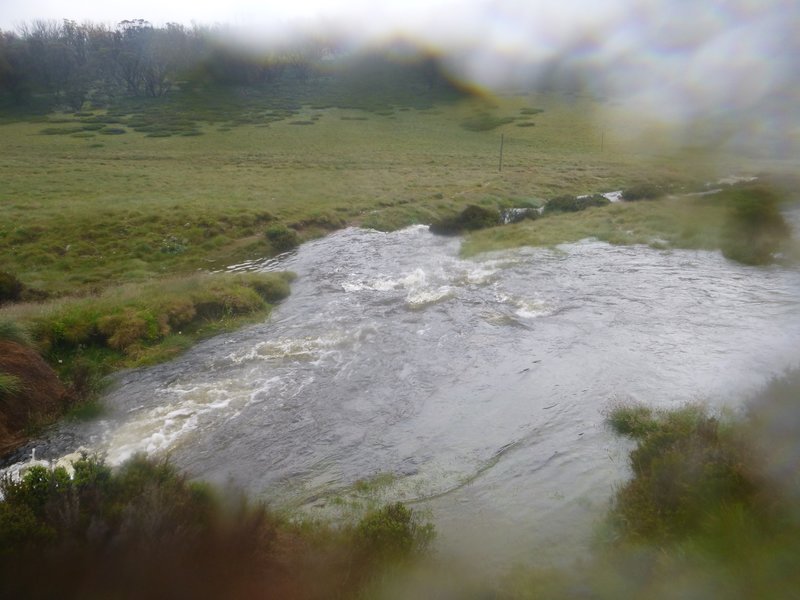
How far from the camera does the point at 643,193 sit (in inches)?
1656

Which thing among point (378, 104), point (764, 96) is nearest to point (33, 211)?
point (764, 96)

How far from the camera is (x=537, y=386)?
14.2 metres

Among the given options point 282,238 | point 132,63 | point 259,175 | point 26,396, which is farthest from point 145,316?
point 132,63

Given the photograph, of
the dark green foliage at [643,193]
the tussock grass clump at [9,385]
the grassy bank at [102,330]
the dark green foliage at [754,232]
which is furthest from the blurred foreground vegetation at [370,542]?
the dark green foliage at [643,193]

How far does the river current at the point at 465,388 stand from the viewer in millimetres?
10227

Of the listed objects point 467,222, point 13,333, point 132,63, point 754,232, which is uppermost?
point 132,63

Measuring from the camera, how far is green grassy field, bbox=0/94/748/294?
29156mm

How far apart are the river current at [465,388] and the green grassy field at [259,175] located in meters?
12.0

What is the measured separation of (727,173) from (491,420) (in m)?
34.8

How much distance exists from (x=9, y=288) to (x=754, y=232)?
3330 cm

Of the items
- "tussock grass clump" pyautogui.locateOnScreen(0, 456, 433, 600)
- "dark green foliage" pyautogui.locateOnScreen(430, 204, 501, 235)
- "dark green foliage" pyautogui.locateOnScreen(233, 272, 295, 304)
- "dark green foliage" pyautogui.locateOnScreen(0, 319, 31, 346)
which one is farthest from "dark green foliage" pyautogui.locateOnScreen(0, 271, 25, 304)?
"dark green foliage" pyautogui.locateOnScreen(430, 204, 501, 235)

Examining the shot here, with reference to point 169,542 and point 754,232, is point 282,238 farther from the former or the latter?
point 169,542

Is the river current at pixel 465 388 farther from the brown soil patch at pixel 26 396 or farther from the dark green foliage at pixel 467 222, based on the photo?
the dark green foliage at pixel 467 222

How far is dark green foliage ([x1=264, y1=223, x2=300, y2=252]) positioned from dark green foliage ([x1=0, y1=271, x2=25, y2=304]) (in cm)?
1275
